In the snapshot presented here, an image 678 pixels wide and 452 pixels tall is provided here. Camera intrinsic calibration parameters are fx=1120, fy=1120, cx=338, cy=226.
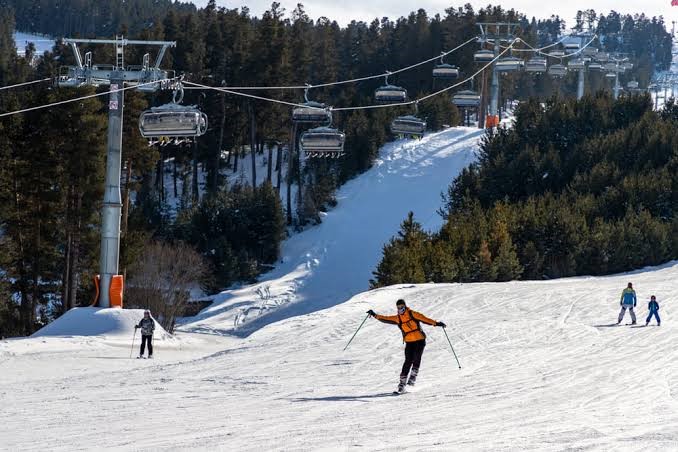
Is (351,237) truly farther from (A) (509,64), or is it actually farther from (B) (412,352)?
(B) (412,352)

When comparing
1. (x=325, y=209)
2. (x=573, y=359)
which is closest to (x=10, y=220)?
(x=573, y=359)

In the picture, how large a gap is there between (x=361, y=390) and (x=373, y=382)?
1.02m

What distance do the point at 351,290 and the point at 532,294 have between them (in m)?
18.3

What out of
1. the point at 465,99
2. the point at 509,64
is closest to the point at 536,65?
the point at 509,64

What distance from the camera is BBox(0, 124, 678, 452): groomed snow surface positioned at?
13500mm

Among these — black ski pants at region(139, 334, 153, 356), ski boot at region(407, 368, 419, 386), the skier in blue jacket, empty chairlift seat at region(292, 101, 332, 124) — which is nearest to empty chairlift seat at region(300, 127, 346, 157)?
empty chairlift seat at region(292, 101, 332, 124)

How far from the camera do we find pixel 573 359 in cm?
2272

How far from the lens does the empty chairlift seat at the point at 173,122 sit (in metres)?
27.6

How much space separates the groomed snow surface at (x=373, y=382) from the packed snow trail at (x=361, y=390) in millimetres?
43

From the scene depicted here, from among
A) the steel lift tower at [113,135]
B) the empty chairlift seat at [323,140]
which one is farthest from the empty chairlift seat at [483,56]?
the steel lift tower at [113,135]

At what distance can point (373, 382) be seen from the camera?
18.9 meters

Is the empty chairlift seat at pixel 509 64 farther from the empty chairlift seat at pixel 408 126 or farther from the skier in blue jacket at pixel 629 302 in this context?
the skier in blue jacket at pixel 629 302

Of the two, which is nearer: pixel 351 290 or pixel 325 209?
pixel 351 290

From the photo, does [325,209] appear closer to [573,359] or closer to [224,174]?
[224,174]
